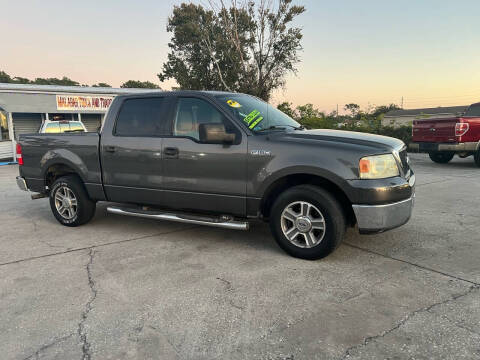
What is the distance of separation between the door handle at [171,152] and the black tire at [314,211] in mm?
1354

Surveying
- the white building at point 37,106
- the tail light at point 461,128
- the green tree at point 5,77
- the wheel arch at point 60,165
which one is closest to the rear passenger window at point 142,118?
the wheel arch at point 60,165

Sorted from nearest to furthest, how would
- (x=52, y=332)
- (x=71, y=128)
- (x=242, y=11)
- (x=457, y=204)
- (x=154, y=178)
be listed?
(x=52, y=332) → (x=154, y=178) → (x=457, y=204) → (x=71, y=128) → (x=242, y=11)

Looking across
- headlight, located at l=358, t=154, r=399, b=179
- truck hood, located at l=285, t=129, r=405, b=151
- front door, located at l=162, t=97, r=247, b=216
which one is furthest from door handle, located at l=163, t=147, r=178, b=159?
headlight, located at l=358, t=154, r=399, b=179

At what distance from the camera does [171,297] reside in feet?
9.86

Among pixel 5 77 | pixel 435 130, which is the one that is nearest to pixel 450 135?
pixel 435 130

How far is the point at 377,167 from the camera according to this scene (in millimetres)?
3479

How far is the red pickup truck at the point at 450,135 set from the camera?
10242mm

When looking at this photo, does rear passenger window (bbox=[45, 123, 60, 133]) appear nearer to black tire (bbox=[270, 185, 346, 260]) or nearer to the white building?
the white building

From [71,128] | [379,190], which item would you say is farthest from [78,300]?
[71,128]

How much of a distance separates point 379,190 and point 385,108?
85173mm

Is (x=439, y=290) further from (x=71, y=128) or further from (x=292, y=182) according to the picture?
(x=71, y=128)

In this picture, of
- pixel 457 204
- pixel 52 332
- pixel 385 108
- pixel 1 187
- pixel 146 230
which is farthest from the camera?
pixel 385 108

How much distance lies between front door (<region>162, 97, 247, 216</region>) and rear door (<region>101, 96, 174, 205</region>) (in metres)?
0.15

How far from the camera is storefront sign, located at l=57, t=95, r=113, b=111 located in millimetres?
21438
